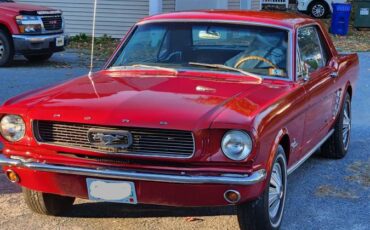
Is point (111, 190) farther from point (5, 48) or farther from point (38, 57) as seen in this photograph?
point (38, 57)

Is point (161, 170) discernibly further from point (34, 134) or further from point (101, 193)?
point (34, 134)

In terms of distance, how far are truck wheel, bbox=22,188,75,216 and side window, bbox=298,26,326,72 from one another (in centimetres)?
232

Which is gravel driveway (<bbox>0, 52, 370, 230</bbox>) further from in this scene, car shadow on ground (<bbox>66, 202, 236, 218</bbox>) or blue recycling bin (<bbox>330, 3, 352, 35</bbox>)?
blue recycling bin (<bbox>330, 3, 352, 35</bbox>)

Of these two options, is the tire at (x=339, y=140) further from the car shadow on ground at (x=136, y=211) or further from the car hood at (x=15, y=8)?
the car hood at (x=15, y=8)

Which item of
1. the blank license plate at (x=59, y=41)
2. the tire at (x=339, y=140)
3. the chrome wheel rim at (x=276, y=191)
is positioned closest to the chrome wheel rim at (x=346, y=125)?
the tire at (x=339, y=140)

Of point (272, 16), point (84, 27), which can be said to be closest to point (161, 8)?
point (84, 27)

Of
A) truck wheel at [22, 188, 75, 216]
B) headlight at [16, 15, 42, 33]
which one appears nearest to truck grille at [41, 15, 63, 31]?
headlight at [16, 15, 42, 33]

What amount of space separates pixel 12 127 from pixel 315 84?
8.35 ft

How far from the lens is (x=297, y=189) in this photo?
536cm

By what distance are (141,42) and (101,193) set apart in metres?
1.83

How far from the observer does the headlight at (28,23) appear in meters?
11.7

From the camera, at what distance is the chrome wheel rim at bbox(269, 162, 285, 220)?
4.27m

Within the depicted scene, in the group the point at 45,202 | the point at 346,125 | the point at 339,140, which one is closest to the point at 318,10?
the point at 346,125

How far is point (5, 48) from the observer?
38.7ft
